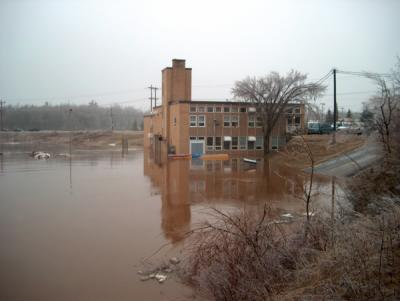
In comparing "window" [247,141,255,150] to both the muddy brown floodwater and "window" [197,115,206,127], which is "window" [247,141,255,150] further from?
the muddy brown floodwater

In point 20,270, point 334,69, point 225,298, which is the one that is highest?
point 334,69

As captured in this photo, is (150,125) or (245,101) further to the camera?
(150,125)

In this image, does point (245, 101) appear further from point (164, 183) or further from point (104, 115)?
point (104, 115)

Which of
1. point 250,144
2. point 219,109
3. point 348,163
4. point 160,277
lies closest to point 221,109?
point 219,109

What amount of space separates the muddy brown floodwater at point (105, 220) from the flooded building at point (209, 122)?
36.7 ft

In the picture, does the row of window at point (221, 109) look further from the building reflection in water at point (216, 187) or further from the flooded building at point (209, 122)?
the building reflection in water at point (216, 187)

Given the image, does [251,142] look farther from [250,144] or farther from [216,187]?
[216,187]

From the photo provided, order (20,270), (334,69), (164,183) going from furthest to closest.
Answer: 1. (334,69)
2. (164,183)
3. (20,270)

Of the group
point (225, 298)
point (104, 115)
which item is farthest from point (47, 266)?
point (104, 115)

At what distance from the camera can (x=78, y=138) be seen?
3354 inches

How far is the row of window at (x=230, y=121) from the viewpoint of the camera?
138 ft

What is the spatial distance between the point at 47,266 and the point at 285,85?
110 ft

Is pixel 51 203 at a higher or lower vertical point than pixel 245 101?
lower

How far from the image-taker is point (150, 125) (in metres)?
60.1
